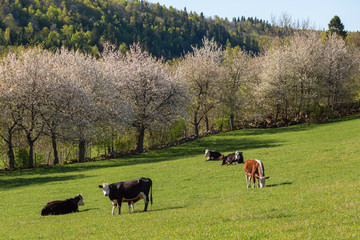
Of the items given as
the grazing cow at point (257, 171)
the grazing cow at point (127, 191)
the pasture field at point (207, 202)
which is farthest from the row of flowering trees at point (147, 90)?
the grazing cow at point (257, 171)

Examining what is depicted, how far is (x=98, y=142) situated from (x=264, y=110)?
41.9 metres

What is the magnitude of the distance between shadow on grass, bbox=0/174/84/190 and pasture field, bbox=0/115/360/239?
0.35 ft

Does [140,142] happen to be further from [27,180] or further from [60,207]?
[60,207]

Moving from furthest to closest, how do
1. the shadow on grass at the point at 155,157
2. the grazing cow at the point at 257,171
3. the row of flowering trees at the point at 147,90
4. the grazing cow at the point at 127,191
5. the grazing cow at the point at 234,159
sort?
1. the row of flowering trees at the point at 147,90
2. the shadow on grass at the point at 155,157
3. the grazing cow at the point at 234,159
4. the grazing cow at the point at 257,171
5. the grazing cow at the point at 127,191

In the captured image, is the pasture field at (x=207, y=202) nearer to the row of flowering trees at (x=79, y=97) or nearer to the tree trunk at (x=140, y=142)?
the row of flowering trees at (x=79, y=97)

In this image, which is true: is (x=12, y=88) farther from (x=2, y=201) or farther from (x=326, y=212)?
(x=326, y=212)

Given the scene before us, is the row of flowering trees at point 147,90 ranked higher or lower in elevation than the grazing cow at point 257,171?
higher

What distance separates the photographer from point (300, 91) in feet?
251

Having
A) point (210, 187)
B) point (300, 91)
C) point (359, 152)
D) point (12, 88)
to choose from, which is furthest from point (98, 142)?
point (300, 91)

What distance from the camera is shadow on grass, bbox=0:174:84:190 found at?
119 feet

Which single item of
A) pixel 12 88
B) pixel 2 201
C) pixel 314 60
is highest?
pixel 314 60

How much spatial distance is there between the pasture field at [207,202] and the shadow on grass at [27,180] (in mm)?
108

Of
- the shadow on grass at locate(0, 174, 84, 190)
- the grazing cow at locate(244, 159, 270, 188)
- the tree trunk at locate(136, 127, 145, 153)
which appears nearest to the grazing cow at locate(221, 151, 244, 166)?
the grazing cow at locate(244, 159, 270, 188)

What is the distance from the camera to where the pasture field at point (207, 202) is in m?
→ 11.1
